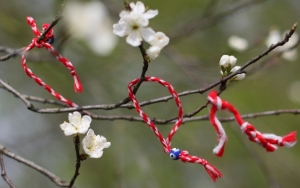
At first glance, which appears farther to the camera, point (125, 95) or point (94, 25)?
point (125, 95)

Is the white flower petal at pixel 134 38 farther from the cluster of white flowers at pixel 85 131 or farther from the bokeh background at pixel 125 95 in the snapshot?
the bokeh background at pixel 125 95

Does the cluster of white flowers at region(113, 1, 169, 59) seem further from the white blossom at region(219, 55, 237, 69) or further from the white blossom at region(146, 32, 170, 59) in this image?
the white blossom at region(219, 55, 237, 69)

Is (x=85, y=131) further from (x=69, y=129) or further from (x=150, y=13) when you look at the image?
(x=150, y=13)

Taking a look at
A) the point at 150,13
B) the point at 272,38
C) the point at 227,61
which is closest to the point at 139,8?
the point at 150,13

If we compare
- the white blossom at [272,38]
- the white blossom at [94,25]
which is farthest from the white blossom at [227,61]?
the white blossom at [94,25]

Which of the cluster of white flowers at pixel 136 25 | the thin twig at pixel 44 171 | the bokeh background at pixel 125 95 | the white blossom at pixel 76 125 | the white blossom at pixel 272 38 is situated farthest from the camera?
the bokeh background at pixel 125 95

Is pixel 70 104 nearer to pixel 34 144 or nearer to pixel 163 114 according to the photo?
pixel 163 114
